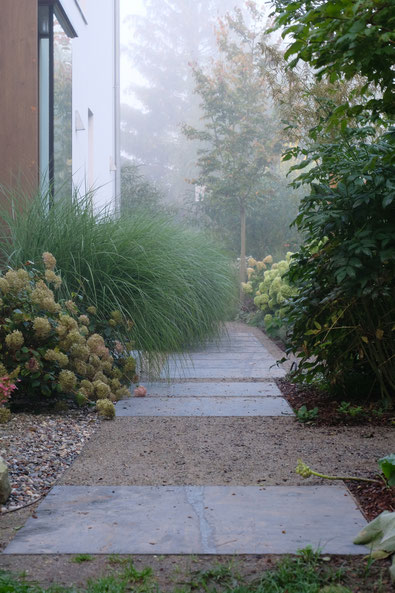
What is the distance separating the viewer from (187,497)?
98.6 inches

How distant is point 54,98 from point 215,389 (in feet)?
11.6

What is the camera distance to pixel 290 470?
286cm

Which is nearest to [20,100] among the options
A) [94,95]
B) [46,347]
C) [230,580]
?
[46,347]

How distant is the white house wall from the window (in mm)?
216

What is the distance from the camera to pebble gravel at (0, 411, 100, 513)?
8.70 feet

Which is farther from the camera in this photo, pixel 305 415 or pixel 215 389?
pixel 215 389

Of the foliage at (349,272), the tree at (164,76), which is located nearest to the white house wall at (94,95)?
the foliage at (349,272)

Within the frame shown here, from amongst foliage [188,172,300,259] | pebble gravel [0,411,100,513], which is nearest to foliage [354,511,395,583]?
pebble gravel [0,411,100,513]

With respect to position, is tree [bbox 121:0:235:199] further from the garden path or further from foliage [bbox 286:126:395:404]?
the garden path

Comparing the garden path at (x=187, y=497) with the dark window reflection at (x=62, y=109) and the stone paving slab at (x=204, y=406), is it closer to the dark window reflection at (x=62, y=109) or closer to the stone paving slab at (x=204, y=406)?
the stone paving slab at (x=204, y=406)

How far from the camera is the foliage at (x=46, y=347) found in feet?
12.5

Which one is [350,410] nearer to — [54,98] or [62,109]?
[54,98]

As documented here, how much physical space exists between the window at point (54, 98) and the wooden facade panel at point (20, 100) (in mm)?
208

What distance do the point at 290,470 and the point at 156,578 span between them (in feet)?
3.81
